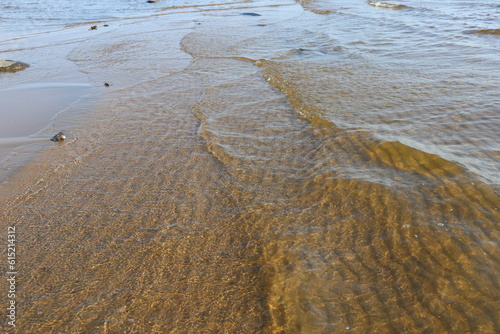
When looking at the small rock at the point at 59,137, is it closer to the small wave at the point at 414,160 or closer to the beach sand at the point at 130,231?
the beach sand at the point at 130,231

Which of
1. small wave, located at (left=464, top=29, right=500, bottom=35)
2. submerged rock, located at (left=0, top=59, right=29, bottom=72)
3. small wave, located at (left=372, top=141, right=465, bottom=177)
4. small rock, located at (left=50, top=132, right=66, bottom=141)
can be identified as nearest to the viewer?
small wave, located at (left=372, top=141, right=465, bottom=177)

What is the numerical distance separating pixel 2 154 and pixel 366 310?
4.95 m

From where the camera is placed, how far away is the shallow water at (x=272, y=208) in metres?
2.39

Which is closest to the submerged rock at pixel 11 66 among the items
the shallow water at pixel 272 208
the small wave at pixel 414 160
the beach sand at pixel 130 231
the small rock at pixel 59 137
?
the shallow water at pixel 272 208

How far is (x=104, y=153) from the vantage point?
4648 millimetres

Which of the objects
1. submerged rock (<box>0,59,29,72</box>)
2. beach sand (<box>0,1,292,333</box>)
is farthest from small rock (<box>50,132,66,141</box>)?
submerged rock (<box>0,59,29,72</box>)

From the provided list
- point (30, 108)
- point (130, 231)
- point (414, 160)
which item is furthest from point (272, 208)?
point (30, 108)

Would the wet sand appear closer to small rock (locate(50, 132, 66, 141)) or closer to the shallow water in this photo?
small rock (locate(50, 132, 66, 141))

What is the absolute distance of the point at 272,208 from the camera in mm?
3400


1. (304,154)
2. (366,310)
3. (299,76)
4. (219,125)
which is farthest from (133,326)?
(299,76)

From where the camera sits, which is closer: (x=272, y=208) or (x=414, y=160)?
(x=272, y=208)

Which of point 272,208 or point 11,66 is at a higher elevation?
point 11,66

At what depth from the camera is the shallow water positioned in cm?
239

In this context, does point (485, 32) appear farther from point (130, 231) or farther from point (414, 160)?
point (130, 231)
